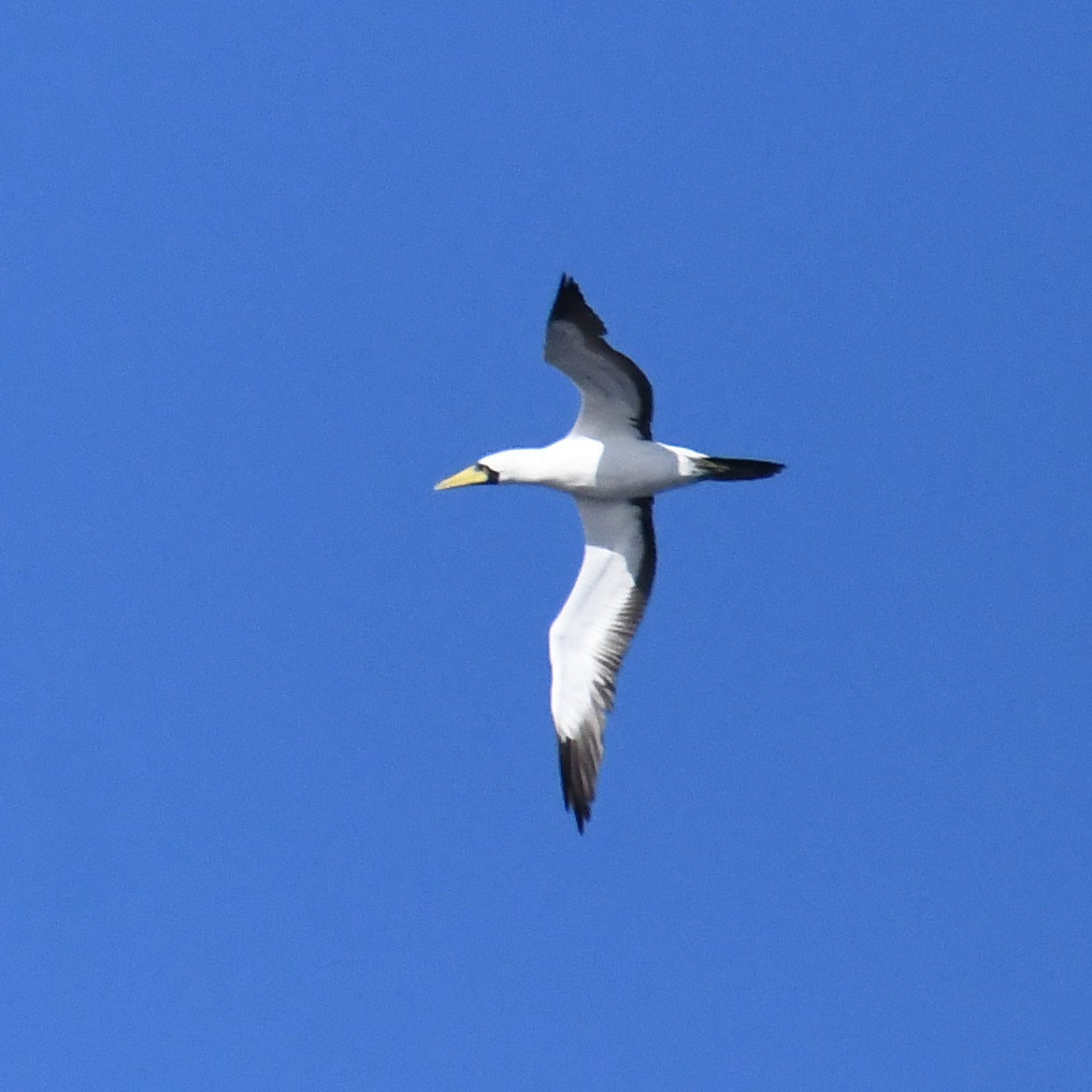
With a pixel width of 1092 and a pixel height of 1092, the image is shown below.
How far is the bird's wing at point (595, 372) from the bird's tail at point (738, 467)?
0.70 metres

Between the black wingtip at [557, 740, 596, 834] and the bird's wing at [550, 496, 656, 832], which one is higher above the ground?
the bird's wing at [550, 496, 656, 832]

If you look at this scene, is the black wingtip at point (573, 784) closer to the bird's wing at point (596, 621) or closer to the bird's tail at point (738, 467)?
the bird's wing at point (596, 621)

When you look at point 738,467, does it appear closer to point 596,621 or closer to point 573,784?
point 596,621

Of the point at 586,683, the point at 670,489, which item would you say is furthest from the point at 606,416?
the point at 586,683

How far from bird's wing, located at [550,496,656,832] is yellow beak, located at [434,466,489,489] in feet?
3.40

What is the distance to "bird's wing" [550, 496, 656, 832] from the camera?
72.6 ft

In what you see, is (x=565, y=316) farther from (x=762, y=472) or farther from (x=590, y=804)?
(x=590, y=804)

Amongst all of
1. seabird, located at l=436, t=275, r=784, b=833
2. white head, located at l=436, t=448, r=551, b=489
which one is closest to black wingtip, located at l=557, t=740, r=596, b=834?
seabird, located at l=436, t=275, r=784, b=833

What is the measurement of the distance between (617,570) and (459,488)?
1.88 meters

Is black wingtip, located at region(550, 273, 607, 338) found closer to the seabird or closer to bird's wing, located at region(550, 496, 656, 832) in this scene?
Answer: the seabird

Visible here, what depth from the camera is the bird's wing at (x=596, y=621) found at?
72.6ft

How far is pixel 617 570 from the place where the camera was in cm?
2253

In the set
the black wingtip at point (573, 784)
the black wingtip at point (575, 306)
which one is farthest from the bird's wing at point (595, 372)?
the black wingtip at point (573, 784)

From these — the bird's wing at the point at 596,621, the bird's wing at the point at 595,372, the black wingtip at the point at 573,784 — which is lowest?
the black wingtip at the point at 573,784
